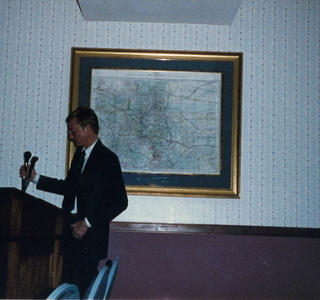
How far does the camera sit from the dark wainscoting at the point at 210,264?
9.31 feet

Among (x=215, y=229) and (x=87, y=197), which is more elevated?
(x=87, y=197)

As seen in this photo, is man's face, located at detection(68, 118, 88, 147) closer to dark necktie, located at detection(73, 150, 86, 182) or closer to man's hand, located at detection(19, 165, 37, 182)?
dark necktie, located at detection(73, 150, 86, 182)

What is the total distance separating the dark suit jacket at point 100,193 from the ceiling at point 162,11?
1.16 m

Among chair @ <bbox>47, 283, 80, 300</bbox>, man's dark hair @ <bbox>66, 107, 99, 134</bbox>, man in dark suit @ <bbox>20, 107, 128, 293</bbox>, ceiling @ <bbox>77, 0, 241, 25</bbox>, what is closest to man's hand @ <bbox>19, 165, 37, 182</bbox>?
man in dark suit @ <bbox>20, 107, 128, 293</bbox>

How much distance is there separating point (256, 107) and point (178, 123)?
716 millimetres

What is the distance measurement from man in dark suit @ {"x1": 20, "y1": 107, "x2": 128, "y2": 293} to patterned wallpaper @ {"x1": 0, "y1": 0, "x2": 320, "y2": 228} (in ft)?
1.37

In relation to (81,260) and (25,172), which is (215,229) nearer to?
(81,260)

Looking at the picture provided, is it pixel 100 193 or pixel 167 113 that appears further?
pixel 167 113

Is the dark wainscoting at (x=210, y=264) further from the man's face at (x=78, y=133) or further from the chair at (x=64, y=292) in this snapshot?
the chair at (x=64, y=292)

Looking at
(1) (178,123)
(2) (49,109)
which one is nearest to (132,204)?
(1) (178,123)

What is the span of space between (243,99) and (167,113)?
0.70 m

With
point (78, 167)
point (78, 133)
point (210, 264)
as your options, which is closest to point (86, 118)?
point (78, 133)

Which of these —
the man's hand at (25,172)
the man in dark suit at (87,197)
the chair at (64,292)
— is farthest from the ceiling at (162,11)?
the chair at (64,292)

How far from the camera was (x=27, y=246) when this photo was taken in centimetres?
169
